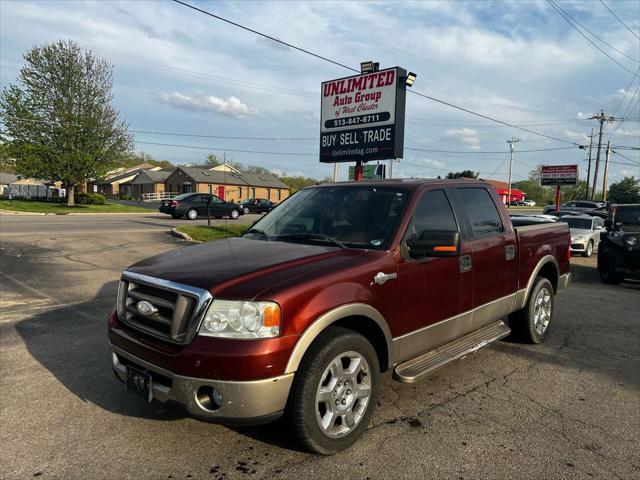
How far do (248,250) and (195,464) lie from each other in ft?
4.86

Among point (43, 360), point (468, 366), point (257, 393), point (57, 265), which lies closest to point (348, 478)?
point (257, 393)

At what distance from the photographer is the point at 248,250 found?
3.57 metres

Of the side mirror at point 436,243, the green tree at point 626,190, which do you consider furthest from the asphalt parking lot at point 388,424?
the green tree at point 626,190

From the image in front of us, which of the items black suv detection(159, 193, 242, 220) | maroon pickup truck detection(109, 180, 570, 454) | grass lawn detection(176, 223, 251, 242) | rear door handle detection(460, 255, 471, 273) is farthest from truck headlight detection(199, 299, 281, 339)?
black suv detection(159, 193, 242, 220)

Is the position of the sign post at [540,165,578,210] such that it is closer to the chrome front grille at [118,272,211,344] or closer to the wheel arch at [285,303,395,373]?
the wheel arch at [285,303,395,373]

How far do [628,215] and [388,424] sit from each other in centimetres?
936

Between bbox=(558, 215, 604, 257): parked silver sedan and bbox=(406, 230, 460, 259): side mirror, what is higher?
bbox=(406, 230, 460, 259): side mirror

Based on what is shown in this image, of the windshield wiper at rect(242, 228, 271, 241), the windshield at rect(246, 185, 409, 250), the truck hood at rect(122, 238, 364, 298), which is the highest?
the windshield at rect(246, 185, 409, 250)

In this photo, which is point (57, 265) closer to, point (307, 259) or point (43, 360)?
point (43, 360)

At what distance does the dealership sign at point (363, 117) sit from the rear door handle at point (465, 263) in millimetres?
9589

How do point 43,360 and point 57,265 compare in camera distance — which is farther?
point 57,265

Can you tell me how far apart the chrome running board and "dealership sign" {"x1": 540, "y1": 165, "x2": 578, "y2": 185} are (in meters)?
36.0

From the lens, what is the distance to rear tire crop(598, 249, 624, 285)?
32.9 ft

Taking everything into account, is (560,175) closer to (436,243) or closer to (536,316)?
(536,316)
